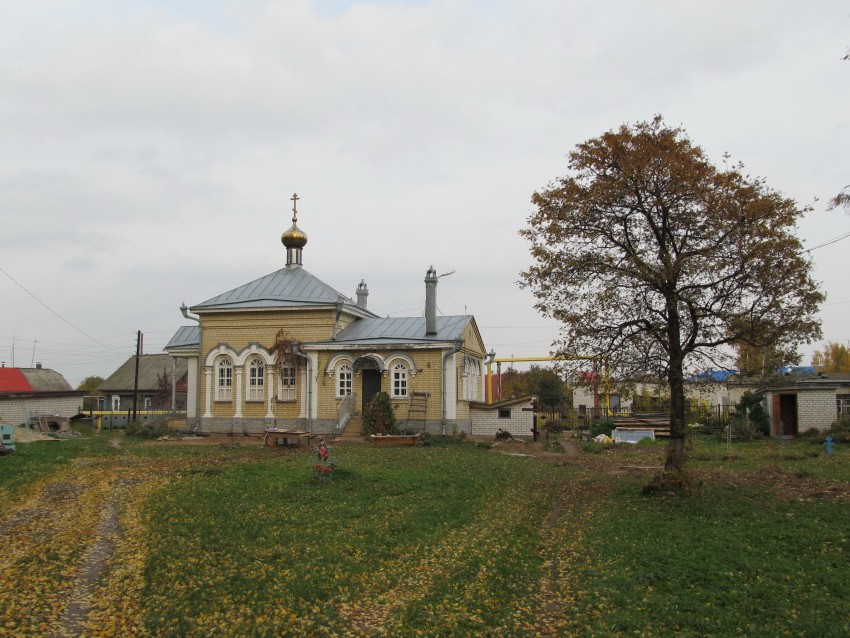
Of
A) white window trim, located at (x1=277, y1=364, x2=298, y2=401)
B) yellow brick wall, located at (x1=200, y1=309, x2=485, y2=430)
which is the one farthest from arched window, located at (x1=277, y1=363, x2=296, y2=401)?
yellow brick wall, located at (x1=200, y1=309, x2=485, y2=430)

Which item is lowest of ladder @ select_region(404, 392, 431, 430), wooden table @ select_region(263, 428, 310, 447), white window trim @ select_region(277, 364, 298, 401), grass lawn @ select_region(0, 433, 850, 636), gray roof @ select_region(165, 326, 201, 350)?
grass lawn @ select_region(0, 433, 850, 636)

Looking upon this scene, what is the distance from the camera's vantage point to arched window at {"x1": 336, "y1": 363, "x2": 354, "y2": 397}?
27.9m

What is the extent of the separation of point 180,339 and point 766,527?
27.3 meters

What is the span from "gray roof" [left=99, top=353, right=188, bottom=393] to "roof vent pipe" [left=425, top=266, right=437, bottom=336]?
3540 centimetres

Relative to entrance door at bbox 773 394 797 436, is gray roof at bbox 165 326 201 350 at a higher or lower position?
higher

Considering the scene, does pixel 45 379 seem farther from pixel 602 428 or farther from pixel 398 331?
pixel 602 428

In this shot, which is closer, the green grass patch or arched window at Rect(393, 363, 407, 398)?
the green grass patch

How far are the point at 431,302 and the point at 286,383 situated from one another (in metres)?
6.68

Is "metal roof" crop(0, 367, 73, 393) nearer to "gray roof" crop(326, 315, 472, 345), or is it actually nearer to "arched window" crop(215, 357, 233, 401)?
"arched window" crop(215, 357, 233, 401)

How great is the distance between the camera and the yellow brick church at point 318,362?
26812 millimetres

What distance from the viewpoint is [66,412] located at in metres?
39.0

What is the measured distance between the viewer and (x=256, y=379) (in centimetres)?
2909

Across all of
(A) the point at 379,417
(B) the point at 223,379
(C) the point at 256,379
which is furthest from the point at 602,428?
(B) the point at 223,379

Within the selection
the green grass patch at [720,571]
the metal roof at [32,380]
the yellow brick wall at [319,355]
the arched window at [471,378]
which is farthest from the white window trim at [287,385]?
the green grass patch at [720,571]
